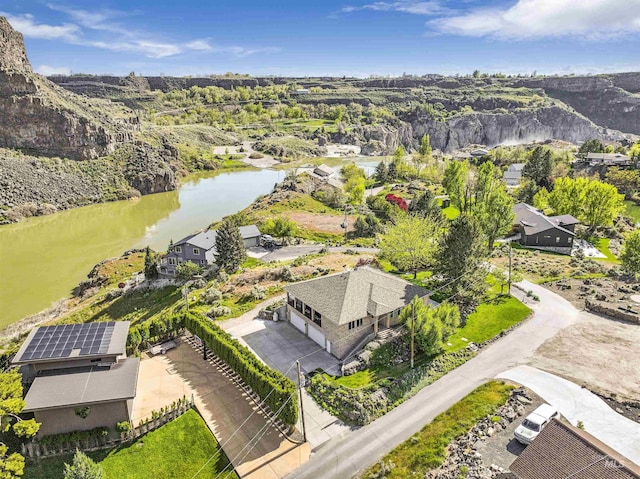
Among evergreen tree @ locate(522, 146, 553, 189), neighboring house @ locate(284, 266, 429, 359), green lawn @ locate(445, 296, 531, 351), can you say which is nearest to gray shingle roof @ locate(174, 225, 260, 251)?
neighboring house @ locate(284, 266, 429, 359)

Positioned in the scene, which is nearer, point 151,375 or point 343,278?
point 151,375

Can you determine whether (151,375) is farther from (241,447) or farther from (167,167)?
(167,167)

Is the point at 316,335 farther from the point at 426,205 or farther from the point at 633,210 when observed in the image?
the point at 633,210

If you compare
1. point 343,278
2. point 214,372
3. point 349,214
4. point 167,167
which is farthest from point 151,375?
point 167,167

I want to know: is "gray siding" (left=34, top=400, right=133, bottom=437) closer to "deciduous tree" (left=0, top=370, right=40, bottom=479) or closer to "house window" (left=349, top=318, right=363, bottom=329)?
"deciduous tree" (left=0, top=370, right=40, bottom=479)

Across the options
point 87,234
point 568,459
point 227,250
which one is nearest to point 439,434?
point 568,459
